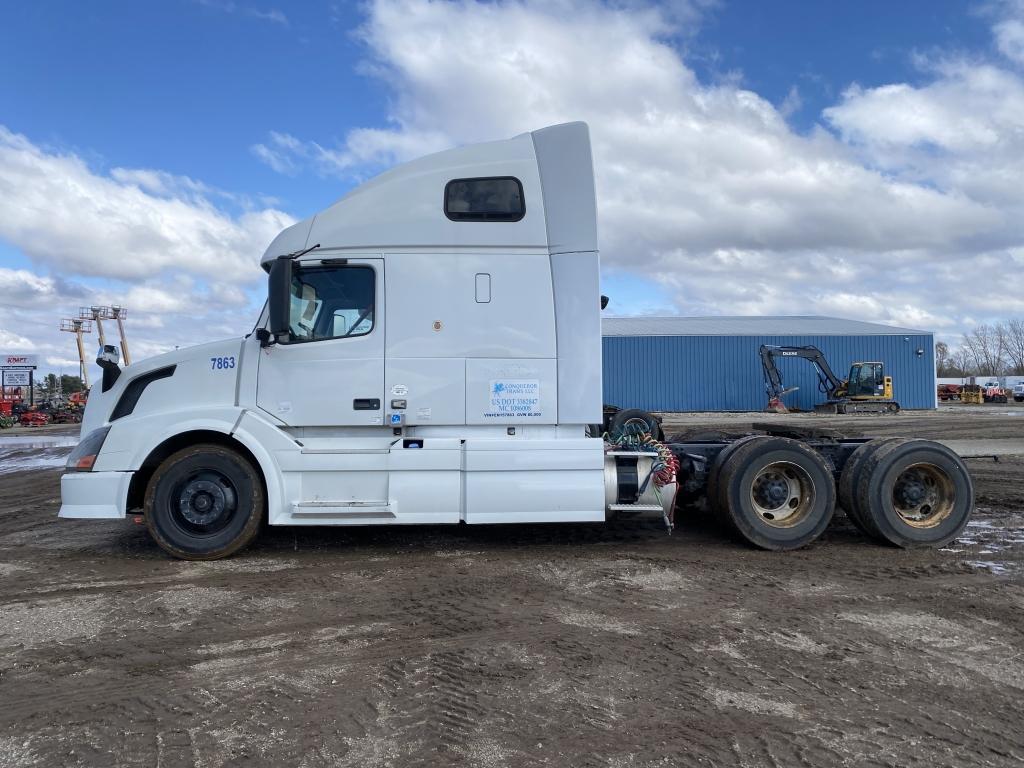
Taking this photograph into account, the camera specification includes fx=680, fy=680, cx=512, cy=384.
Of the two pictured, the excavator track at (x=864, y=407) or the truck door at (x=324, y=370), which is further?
the excavator track at (x=864, y=407)

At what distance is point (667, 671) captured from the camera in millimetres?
3879

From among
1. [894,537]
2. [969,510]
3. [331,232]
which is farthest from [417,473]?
[969,510]

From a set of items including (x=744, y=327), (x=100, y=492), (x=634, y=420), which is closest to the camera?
(x=100, y=492)

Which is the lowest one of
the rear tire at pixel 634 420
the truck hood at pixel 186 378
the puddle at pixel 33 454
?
the puddle at pixel 33 454

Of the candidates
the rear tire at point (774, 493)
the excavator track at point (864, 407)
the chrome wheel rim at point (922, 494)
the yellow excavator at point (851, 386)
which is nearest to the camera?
the rear tire at point (774, 493)

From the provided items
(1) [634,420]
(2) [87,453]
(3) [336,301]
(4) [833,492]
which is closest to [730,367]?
(1) [634,420]

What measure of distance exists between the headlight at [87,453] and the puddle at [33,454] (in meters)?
8.40

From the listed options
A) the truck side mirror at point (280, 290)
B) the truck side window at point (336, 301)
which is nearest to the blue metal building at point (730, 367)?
the truck side window at point (336, 301)

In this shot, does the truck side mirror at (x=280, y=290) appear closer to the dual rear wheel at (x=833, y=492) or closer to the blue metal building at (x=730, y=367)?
the dual rear wheel at (x=833, y=492)

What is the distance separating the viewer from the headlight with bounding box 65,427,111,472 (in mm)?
6074

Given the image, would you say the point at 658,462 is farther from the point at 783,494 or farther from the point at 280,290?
the point at 280,290

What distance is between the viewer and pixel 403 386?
6.18m

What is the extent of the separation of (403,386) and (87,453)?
288 cm

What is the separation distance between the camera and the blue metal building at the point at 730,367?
125ft
